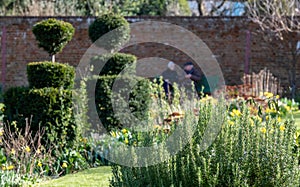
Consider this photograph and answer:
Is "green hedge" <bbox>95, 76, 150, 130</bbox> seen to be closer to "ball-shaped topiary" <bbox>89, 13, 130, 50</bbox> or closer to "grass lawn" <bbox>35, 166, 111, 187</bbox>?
"ball-shaped topiary" <bbox>89, 13, 130, 50</bbox>

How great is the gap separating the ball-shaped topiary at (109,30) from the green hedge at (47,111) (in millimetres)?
2387

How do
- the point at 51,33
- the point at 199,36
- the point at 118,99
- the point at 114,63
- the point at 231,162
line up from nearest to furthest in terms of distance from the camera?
the point at 231,162
the point at 51,33
the point at 118,99
the point at 114,63
the point at 199,36

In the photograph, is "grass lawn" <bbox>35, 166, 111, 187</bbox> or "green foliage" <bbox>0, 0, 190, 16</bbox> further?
"green foliage" <bbox>0, 0, 190, 16</bbox>

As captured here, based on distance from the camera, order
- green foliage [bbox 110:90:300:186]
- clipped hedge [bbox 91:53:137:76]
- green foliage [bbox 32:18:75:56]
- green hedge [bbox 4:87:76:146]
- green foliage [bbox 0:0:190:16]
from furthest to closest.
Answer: green foliage [bbox 0:0:190:16]
clipped hedge [bbox 91:53:137:76]
green foliage [bbox 32:18:75:56]
green hedge [bbox 4:87:76:146]
green foliage [bbox 110:90:300:186]

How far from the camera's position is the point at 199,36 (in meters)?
13.4

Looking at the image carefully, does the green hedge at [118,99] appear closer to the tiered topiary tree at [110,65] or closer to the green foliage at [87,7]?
the tiered topiary tree at [110,65]

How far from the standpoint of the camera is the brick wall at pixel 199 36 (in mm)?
13352

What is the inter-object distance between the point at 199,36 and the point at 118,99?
6229 mm

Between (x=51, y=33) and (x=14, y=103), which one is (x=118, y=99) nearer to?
(x=51, y=33)

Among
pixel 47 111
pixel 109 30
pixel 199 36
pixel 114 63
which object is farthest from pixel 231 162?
pixel 199 36

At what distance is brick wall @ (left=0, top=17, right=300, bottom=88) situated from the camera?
1335 cm

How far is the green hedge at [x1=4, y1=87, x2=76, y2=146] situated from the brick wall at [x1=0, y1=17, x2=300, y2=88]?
7.08m

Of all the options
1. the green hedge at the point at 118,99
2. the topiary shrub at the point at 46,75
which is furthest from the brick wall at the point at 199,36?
the topiary shrub at the point at 46,75

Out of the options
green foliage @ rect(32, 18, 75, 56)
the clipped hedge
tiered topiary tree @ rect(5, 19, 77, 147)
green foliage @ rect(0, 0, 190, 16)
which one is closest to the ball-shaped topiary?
the clipped hedge
